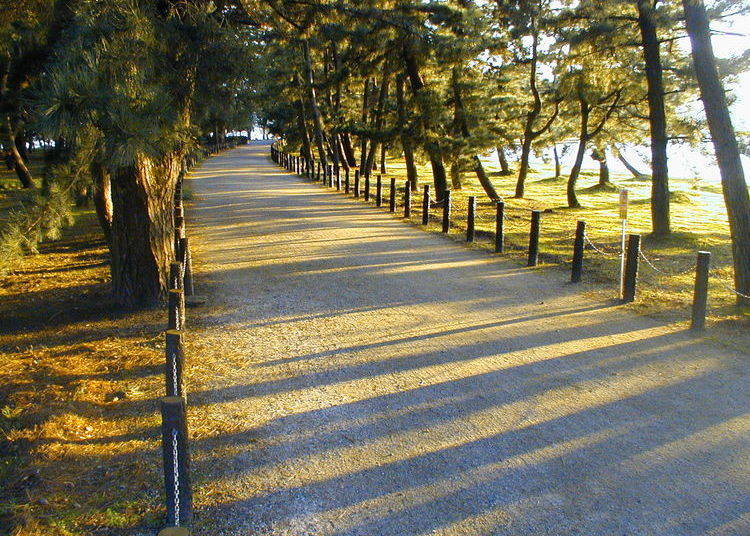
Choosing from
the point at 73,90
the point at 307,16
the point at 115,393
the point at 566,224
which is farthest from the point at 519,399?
the point at 566,224

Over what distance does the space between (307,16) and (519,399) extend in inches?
290

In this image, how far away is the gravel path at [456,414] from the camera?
3.94 m

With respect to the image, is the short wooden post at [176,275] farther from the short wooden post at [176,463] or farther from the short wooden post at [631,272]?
the short wooden post at [631,272]

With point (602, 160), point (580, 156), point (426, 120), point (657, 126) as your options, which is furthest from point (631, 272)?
point (602, 160)

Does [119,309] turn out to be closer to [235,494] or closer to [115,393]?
[115,393]

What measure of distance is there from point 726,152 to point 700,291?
96.4 inches

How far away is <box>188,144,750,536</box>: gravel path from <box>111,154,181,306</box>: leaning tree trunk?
0.86m

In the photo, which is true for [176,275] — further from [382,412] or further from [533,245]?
[533,245]

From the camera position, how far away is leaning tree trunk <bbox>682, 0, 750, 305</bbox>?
8367mm

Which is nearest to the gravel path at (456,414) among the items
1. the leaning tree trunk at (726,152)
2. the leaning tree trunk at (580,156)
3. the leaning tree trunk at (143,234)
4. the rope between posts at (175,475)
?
the rope between posts at (175,475)

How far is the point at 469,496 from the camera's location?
4.07 metres

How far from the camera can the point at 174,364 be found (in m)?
4.68

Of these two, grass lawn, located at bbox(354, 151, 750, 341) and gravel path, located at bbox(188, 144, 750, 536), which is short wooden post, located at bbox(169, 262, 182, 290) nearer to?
gravel path, located at bbox(188, 144, 750, 536)

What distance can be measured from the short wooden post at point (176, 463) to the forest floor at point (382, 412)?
163 mm
